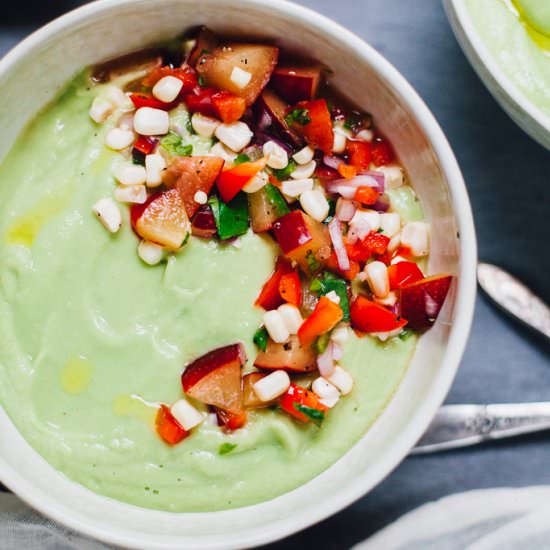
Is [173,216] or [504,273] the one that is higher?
[173,216]

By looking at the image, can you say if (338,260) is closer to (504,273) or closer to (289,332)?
A: (289,332)

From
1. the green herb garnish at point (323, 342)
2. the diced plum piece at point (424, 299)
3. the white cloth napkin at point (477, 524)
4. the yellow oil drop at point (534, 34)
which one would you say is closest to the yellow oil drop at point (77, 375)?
the green herb garnish at point (323, 342)

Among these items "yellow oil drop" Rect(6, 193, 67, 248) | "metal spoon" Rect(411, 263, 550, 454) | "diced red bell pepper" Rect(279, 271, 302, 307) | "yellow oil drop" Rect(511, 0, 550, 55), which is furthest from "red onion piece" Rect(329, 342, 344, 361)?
"yellow oil drop" Rect(511, 0, 550, 55)

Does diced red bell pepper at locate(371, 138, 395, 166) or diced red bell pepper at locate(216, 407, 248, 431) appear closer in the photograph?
diced red bell pepper at locate(216, 407, 248, 431)

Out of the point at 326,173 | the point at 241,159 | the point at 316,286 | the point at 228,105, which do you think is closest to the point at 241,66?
the point at 228,105

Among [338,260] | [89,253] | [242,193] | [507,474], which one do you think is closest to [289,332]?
[338,260]

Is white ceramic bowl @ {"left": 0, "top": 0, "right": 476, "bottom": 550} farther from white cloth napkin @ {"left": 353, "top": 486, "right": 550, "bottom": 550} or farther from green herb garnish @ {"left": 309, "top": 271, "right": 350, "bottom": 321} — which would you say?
white cloth napkin @ {"left": 353, "top": 486, "right": 550, "bottom": 550}
